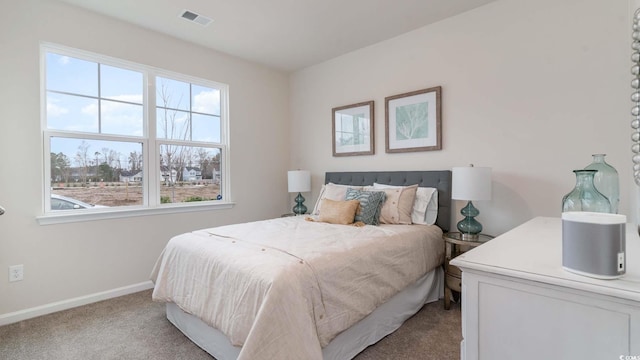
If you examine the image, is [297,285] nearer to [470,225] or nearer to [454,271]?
[454,271]

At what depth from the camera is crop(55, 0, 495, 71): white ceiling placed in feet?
8.82

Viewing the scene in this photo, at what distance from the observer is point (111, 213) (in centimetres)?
291

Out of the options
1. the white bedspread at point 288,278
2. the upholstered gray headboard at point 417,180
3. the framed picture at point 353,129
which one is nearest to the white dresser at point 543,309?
the white bedspread at point 288,278

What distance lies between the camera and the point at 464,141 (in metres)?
2.91

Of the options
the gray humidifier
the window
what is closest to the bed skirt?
the gray humidifier

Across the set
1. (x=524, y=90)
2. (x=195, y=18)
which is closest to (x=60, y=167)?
(x=195, y=18)

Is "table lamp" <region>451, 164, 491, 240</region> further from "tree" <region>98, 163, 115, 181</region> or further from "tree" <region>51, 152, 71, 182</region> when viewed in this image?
"tree" <region>51, 152, 71, 182</region>

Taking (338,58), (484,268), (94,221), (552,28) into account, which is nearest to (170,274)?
(94,221)

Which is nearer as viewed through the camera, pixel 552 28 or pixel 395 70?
pixel 552 28

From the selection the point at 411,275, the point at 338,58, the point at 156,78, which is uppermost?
the point at 338,58

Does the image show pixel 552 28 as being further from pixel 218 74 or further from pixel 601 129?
pixel 218 74

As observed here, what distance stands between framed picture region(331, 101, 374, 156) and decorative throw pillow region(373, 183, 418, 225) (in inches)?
33.3

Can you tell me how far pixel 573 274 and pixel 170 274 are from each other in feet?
7.63

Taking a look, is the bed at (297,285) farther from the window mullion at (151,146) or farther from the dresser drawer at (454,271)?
the window mullion at (151,146)
